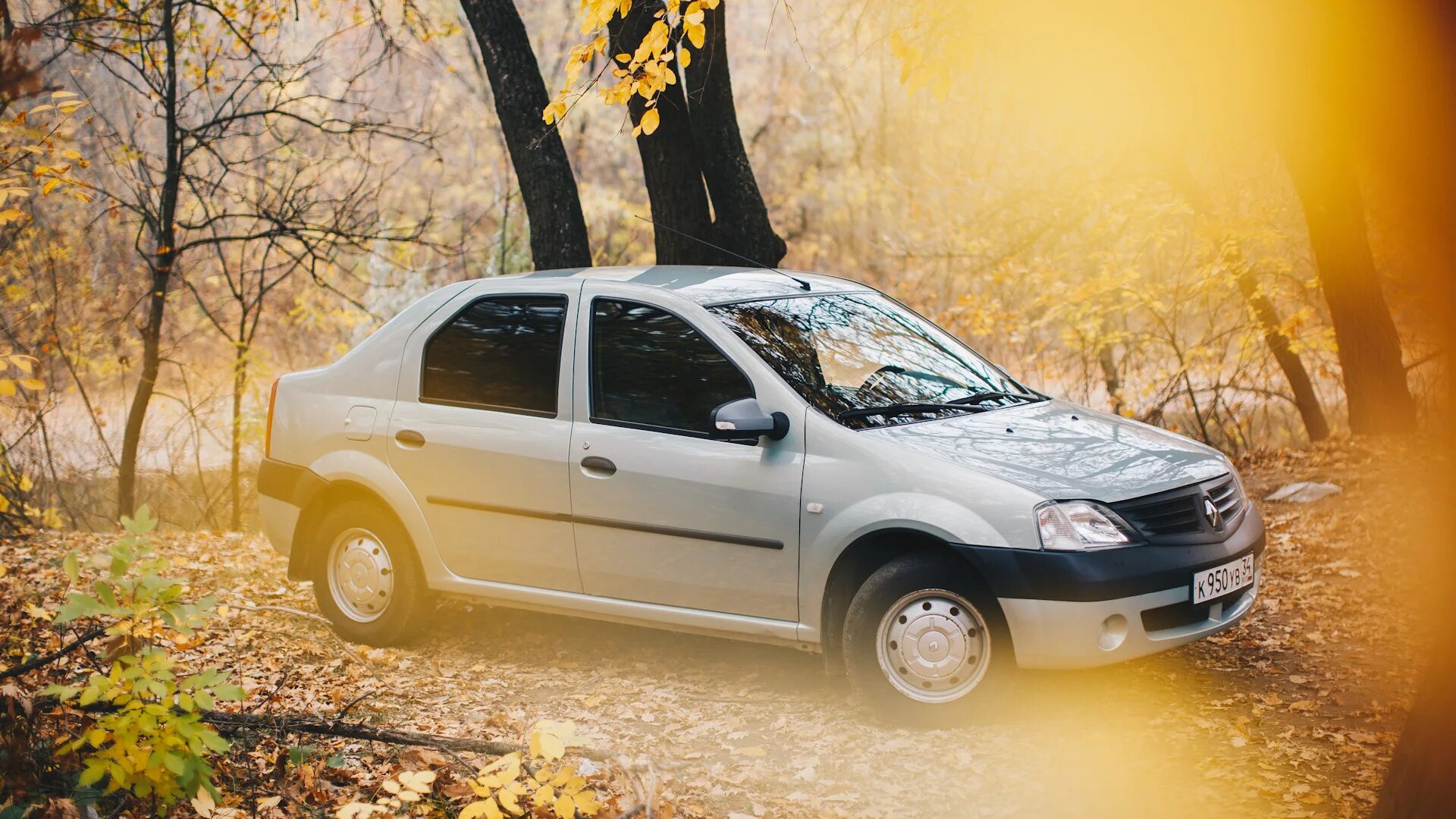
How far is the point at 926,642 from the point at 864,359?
1420mm

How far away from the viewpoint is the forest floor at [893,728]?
4324mm

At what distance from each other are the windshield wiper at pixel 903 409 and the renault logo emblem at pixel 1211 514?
3.34ft

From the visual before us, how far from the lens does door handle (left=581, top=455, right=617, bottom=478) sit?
5.48 metres

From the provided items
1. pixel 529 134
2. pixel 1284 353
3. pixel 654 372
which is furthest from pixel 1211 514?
pixel 1284 353

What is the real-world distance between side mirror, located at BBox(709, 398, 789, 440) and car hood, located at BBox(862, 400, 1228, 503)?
0.36m

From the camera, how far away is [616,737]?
5.05 meters

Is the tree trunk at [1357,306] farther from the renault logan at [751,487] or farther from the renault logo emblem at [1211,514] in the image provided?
the renault logo emblem at [1211,514]

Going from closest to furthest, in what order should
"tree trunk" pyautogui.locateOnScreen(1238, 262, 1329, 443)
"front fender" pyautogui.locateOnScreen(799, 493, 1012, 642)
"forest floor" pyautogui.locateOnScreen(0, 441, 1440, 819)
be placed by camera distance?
1. "forest floor" pyautogui.locateOnScreen(0, 441, 1440, 819)
2. "front fender" pyautogui.locateOnScreen(799, 493, 1012, 642)
3. "tree trunk" pyautogui.locateOnScreen(1238, 262, 1329, 443)

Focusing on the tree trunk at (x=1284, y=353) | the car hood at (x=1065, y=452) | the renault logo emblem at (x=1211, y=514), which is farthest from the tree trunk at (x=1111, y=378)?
the renault logo emblem at (x=1211, y=514)

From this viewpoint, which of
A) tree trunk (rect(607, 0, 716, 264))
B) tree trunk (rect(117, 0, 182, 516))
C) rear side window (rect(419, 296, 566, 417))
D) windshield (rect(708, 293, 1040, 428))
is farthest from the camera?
tree trunk (rect(117, 0, 182, 516))

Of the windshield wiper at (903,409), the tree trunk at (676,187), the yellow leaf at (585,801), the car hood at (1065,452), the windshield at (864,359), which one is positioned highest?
the tree trunk at (676,187)

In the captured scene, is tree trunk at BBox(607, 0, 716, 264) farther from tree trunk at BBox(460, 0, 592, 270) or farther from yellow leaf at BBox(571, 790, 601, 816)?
yellow leaf at BBox(571, 790, 601, 816)

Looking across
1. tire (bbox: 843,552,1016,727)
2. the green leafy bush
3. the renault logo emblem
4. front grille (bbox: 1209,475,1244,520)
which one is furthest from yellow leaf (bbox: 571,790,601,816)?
front grille (bbox: 1209,475,1244,520)

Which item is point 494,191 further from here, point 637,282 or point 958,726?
point 958,726
